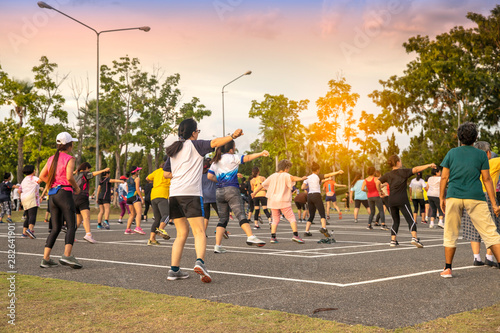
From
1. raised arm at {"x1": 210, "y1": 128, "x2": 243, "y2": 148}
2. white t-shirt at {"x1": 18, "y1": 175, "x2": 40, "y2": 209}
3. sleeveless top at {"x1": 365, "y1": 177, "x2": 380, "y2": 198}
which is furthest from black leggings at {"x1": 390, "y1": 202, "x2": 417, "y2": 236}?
white t-shirt at {"x1": 18, "y1": 175, "x2": 40, "y2": 209}

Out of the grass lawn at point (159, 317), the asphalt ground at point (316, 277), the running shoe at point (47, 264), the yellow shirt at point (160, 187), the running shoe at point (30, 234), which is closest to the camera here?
the grass lawn at point (159, 317)

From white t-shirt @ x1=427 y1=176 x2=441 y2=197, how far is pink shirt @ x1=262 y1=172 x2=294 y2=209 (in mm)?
7934

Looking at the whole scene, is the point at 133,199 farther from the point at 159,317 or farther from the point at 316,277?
the point at 159,317

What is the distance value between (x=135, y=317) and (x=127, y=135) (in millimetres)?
39450

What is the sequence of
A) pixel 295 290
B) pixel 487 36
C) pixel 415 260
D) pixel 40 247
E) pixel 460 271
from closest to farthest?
pixel 295 290 → pixel 460 271 → pixel 415 260 → pixel 40 247 → pixel 487 36

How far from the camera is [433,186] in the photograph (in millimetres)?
19016

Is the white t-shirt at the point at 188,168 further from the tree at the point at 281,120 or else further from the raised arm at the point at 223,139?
the tree at the point at 281,120

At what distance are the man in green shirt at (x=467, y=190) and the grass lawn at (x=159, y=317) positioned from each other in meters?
1.93

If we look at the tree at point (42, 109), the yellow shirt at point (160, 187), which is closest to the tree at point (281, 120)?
the tree at point (42, 109)

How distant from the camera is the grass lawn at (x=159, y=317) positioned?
14.9 feet

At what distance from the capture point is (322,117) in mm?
46094

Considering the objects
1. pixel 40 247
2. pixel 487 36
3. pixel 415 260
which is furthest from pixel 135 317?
pixel 487 36

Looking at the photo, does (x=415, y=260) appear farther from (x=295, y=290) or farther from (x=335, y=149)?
(x=335, y=149)

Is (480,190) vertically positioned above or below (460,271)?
above
